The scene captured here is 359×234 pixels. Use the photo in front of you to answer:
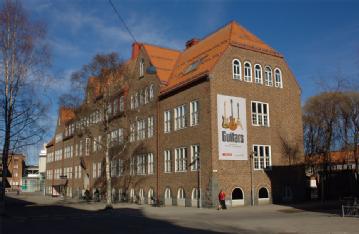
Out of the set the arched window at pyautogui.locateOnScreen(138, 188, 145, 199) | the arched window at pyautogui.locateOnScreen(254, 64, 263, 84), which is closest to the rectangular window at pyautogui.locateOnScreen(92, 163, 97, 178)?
the arched window at pyautogui.locateOnScreen(138, 188, 145, 199)

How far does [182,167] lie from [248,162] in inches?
222

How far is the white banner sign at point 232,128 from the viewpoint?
32.8 metres

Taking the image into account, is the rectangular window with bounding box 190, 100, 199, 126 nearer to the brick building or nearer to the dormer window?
the brick building

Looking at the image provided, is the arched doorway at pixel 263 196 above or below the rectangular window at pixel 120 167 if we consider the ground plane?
below

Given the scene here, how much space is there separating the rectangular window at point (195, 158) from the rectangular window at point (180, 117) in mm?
2560

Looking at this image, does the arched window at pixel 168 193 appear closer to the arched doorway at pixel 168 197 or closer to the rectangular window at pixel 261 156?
the arched doorway at pixel 168 197

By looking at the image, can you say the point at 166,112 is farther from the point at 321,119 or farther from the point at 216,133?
the point at 321,119

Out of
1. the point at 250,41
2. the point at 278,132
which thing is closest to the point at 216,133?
the point at 278,132

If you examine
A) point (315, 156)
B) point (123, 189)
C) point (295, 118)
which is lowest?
point (123, 189)

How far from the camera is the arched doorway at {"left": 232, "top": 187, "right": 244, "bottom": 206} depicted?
32531mm

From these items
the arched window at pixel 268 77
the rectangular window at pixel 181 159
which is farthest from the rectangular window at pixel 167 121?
the arched window at pixel 268 77

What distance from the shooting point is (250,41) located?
3753 centimetres

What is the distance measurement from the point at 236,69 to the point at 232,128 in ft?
17.1

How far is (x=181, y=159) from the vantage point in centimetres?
3616
